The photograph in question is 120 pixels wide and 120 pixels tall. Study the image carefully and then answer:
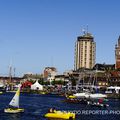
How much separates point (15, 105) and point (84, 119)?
76.8 feet

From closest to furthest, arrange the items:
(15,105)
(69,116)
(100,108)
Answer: (69,116)
(15,105)
(100,108)

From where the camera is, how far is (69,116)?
355 feet

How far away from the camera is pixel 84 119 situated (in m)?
110

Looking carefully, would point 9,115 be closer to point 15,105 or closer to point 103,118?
point 15,105

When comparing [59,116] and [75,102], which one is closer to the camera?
[59,116]

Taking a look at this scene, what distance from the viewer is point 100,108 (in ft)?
492

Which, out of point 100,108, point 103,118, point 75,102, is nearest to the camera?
point 103,118

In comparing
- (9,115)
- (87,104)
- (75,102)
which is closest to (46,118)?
(9,115)

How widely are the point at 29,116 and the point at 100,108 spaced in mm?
40600

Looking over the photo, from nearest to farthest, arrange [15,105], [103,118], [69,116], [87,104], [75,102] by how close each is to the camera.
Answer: [69,116] → [103,118] → [15,105] → [87,104] → [75,102]

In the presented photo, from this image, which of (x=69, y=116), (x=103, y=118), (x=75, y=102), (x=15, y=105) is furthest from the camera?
(x=75, y=102)

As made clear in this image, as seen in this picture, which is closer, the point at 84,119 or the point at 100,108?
the point at 84,119

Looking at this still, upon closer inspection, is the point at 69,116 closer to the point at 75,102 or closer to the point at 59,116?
the point at 59,116

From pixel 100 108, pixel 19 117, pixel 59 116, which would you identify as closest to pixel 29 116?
pixel 19 117
